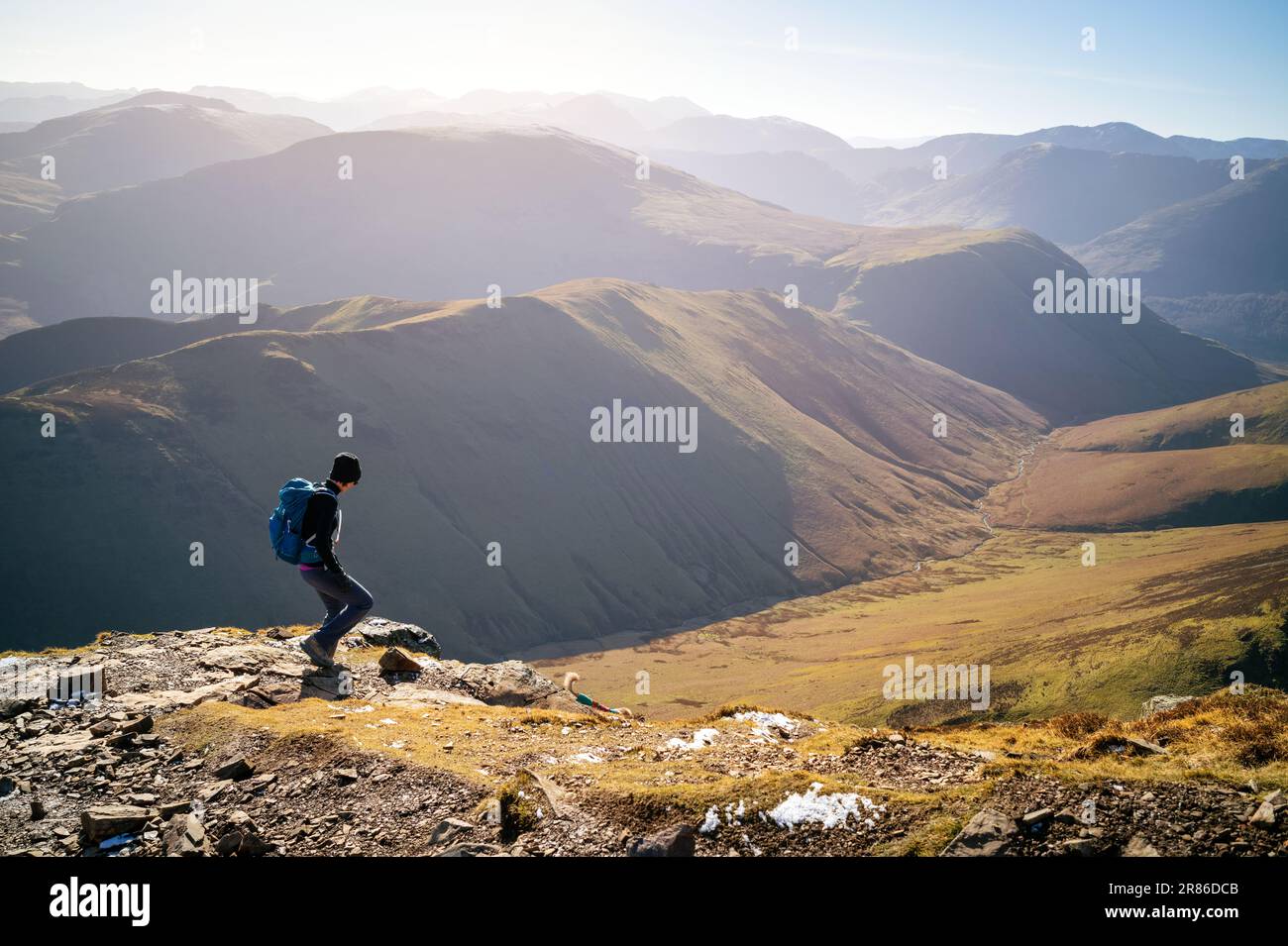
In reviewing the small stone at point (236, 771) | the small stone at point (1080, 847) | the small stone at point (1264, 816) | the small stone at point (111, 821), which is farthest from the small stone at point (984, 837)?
the small stone at point (111, 821)

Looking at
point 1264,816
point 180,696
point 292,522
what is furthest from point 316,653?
point 1264,816

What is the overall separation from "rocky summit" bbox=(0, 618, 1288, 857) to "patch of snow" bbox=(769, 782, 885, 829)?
3 cm

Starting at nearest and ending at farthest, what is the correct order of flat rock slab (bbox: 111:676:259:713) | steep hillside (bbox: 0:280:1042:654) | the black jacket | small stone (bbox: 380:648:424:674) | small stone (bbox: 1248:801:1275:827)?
small stone (bbox: 1248:801:1275:827) → the black jacket → flat rock slab (bbox: 111:676:259:713) → small stone (bbox: 380:648:424:674) → steep hillside (bbox: 0:280:1042:654)

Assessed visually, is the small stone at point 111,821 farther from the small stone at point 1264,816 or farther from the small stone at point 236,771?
the small stone at point 1264,816

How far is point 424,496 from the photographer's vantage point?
152 metres

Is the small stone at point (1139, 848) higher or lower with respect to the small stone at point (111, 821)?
higher

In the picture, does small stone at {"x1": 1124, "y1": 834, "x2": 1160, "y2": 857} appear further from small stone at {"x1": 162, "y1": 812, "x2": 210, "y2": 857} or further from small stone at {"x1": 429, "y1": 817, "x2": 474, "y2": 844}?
small stone at {"x1": 162, "y1": 812, "x2": 210, "y2": 857}

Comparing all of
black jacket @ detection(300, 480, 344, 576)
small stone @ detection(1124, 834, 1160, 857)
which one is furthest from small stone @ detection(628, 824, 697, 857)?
black jacket @ detection(300, 480, 344, 576)

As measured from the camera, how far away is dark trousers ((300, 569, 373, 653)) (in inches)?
664

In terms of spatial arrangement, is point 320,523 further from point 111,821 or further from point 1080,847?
point 1080,847

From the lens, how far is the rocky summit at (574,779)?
380 inches

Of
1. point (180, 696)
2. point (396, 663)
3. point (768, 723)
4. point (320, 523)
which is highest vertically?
point (320, 523)

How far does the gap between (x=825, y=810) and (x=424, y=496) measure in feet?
486

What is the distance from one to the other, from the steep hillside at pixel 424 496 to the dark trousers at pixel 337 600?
110 meters
